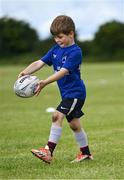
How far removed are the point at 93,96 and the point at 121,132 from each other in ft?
36.9

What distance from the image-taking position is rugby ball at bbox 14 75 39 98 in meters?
8.91

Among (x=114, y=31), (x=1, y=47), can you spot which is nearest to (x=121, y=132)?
(x=1, y=47)

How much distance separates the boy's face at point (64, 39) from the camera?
346 inches

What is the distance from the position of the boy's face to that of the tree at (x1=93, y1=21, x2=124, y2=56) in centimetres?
10184

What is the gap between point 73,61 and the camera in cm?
884

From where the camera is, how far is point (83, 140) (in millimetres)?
9391

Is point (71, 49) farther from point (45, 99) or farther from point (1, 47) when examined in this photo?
point (1, 47)

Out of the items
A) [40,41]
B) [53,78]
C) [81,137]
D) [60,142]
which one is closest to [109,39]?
[40,41]

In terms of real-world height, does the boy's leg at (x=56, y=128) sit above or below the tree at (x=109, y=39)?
above

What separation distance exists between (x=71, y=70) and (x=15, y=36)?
113018 mm

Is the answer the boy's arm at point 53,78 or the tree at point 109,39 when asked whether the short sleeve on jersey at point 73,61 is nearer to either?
the boy's arm at point 53,78

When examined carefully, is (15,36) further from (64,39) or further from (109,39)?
(64,39)

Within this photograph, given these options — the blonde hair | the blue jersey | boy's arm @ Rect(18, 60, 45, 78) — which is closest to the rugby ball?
boy's arm @ Rect(18, 60, 45, 78)

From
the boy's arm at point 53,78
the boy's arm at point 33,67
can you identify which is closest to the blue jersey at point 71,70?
the boy's arm at point 53,78
